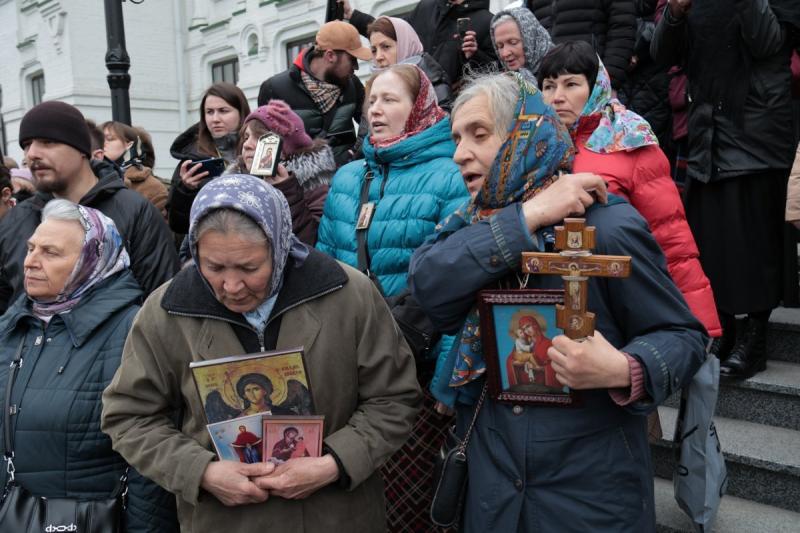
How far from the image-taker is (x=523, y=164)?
175cm

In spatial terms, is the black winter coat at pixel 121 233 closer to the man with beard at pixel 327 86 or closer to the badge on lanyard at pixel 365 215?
the badge on lanyard at pixel 365 215

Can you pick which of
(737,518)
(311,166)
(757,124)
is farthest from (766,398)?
(311,166)

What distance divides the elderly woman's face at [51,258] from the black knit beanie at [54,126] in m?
0.98

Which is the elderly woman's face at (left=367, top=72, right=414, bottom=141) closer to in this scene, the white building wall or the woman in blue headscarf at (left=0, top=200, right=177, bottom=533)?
the woman in blue headscarf at (left=0, top=200, right=177, bottom=533)

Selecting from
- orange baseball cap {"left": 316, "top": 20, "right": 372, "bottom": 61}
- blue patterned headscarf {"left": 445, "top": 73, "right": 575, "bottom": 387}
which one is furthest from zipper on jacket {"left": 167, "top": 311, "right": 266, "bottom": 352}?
orange baseball cap {"left": 316, "top": 20, "right": 372, "bottom": 61}

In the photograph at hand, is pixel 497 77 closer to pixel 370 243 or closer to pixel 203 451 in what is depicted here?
pixel 370 243

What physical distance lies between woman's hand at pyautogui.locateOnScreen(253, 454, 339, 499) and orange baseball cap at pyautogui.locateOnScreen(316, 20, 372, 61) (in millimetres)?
3321

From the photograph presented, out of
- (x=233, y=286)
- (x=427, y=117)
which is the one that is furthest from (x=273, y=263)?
(x=427, y=117)

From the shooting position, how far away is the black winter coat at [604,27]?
14.5 feet

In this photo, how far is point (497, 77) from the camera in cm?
191

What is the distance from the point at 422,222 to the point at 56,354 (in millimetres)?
1407

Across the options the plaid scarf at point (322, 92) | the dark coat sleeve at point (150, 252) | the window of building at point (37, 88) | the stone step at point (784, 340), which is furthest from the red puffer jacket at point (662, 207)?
the window of building at point (37, 88)

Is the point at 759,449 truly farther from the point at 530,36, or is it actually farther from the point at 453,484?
the point at 530,36

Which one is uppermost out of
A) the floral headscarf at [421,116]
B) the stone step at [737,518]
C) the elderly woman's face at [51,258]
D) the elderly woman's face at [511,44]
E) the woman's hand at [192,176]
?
the elderly woman's face at [511,44]
